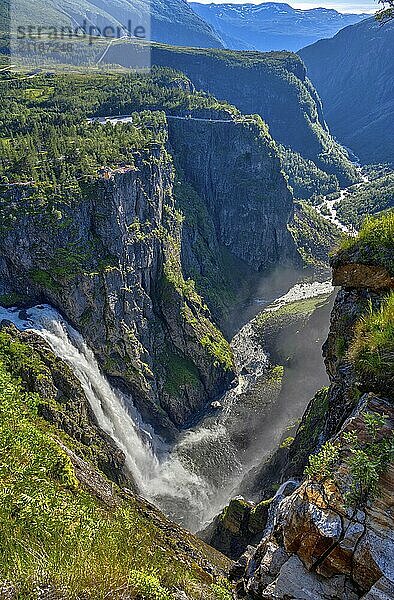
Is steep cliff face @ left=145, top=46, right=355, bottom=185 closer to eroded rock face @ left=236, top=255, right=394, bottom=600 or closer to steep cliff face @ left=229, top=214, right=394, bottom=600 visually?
steep cliff face @ left=229, top=214, right=394, bottom=600

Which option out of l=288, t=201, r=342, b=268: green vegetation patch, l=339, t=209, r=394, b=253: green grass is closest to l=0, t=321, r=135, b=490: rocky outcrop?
l=339, t=209, r=394, b=253: green grass

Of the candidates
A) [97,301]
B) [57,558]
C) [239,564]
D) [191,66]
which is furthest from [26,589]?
[191,66]

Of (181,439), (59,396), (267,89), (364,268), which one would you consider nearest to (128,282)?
(59,396)

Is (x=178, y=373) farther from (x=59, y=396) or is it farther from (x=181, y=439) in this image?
(x=59, y=396)

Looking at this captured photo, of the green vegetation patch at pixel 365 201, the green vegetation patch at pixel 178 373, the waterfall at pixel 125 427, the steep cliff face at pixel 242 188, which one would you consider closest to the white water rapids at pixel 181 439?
the waterfall at pixel 125 427

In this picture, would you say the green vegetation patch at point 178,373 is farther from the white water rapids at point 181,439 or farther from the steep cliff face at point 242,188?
the steep cliff face at point 242,188

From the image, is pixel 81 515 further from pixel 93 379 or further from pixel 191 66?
pixel 191 66
